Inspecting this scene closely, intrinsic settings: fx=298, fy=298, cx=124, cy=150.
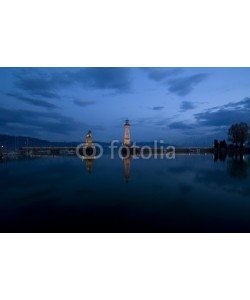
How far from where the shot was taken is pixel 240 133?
4700cm

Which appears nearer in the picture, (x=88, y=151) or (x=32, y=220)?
(x=32, y=220)

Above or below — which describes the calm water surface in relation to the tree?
Answer: below

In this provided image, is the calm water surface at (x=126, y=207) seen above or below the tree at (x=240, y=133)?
below

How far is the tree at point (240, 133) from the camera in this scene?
47.0 m

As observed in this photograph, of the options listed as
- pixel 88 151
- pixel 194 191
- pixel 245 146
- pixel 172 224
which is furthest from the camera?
pixel 88 151

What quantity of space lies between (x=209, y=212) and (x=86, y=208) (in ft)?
10.6

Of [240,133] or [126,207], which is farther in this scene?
[240,133]

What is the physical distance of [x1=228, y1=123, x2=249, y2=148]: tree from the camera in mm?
47000

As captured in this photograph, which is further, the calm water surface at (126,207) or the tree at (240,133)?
the tree at (240,133)

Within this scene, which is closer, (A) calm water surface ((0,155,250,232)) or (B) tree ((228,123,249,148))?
(A) calm water surface ((0,155,250,232))

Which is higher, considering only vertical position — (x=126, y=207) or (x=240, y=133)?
(x=240, y=133)

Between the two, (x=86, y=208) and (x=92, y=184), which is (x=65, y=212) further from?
(x=92, y=184)

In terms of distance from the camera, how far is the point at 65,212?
25.1ft
